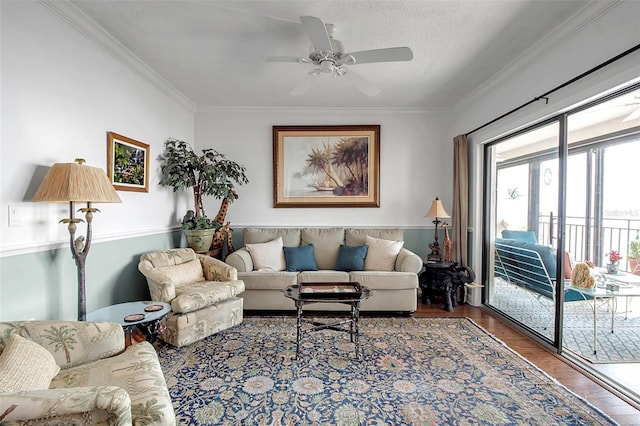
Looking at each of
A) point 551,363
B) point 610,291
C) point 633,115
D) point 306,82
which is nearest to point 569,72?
point 633,115

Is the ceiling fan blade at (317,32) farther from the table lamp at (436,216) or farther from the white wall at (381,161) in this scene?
the table lamp at (436,216)

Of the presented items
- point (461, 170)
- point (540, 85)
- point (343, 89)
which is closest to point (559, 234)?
point (540, 85)

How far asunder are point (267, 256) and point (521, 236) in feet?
9.54

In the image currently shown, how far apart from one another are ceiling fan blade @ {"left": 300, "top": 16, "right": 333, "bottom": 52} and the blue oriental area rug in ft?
8.04

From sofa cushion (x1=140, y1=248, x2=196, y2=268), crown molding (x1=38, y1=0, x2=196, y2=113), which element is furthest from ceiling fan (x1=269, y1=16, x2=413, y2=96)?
sofa cushion (x1=140, y1=248, x2=196, y2=268)

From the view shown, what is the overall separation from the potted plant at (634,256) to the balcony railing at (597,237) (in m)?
0.02

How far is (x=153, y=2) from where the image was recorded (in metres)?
2.14

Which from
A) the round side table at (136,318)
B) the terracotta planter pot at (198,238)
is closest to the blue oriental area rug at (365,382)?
the round side table at (136,318)

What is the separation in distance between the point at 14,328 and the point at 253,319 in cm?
214

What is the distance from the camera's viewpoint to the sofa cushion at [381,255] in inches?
150

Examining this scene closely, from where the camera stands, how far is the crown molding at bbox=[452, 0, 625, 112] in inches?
81.0

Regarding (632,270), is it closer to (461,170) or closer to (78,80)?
(461,170)

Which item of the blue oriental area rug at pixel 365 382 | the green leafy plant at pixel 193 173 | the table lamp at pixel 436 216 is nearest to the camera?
the blue oriental area rug at pixel 365 382

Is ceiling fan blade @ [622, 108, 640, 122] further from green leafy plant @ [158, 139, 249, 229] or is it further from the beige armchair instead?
green leafy plant @ [158, 139, 249, 229]
